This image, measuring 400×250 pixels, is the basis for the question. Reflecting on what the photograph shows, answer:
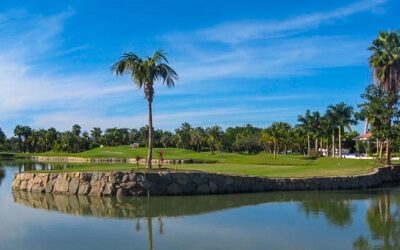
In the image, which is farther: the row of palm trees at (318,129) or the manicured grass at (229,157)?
the row of palm trees at (318,129)

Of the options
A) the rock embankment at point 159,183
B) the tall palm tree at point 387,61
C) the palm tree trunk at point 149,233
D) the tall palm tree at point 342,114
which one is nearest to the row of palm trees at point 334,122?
the tall palm tree at point 342,114

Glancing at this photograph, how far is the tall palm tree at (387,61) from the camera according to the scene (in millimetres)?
49406

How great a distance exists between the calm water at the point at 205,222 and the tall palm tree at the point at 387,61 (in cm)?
2221

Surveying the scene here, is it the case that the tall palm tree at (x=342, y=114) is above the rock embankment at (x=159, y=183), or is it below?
above

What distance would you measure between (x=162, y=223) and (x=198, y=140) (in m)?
121

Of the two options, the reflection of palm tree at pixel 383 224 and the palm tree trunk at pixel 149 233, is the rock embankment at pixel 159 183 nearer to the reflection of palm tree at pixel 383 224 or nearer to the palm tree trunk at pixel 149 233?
the reflection of palm tree at pixel 383 224

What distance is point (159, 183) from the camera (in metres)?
31.2

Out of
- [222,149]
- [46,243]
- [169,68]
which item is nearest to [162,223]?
[46,243]

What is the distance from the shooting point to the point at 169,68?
34.7 meters

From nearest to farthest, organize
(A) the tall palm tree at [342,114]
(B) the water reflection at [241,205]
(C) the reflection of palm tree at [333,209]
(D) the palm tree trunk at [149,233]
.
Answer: (D) the palm tree trunk at [149,233], (B) the water reflection at [241,205], (C) the reflection of palm tree at [333,209], (A) the tall palm tree at [342,114]

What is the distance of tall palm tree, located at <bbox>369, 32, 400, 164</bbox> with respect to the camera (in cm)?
4941

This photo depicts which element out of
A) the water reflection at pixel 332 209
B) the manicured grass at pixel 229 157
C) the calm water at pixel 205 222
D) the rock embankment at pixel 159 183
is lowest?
the calm water at pixel 205 222

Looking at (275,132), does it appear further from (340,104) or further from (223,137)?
(223,137)

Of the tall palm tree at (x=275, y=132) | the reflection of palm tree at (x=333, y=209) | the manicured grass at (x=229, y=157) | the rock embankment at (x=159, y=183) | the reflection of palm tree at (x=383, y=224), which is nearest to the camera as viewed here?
the reflection of palm tree at (x=383, y=224)
